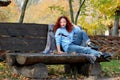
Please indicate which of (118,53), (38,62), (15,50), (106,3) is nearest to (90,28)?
(106,3)

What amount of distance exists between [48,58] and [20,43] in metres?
2.66

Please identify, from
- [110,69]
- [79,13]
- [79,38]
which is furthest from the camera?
[79,13]

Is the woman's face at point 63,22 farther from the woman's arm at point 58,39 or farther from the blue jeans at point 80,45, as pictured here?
the blue jeans at point 80,45

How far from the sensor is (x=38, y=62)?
28.2 feet

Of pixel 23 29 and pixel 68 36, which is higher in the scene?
pixel 23 29

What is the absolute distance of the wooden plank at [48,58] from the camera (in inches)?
326

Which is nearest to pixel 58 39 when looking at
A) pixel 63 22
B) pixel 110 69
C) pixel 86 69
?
pixel 63 22

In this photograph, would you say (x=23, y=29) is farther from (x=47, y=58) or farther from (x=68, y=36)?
(x=47, y=58)

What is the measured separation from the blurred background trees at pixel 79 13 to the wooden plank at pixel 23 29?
33.0ft

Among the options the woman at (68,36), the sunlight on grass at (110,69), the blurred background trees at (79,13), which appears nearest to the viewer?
the woman at (68,36)

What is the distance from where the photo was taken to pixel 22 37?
36.4ft

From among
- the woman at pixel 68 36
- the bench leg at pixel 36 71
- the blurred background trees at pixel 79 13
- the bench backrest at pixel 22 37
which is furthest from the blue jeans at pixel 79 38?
the blurred background trees at pixel 79 13

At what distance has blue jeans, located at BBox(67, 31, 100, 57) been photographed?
928cm

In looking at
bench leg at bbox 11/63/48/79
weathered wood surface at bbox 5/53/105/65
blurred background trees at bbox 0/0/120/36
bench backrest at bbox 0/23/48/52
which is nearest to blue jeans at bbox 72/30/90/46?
weathered wood surface at bbox 5/53/105/65
